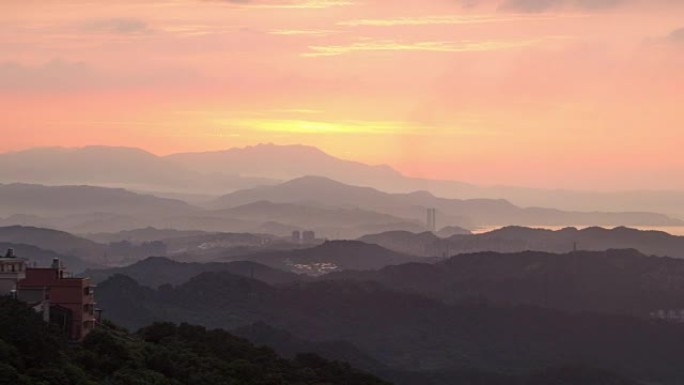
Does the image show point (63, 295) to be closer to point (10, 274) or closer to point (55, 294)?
point (55, 294)

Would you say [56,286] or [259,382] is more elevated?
[56,286]

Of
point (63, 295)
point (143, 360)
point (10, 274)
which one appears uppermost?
point (10, 274)

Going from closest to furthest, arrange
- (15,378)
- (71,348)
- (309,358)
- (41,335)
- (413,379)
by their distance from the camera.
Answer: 1. (15,378)
2. (41,335)
3. (71,348)
4. (309,358)
5. (413,379)

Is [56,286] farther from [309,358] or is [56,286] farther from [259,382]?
[309,358]

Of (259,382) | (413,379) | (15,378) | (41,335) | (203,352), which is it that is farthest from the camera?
(413,379)

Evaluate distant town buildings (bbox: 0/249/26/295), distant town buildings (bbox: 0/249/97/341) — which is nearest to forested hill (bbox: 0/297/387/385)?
distant town buildings (bbox: 0/249/97/341)

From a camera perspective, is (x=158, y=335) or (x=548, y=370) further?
(x=548, y=370)

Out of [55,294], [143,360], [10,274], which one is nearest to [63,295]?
[55,294]

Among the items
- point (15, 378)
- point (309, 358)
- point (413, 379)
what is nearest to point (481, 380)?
point (413, 379)
